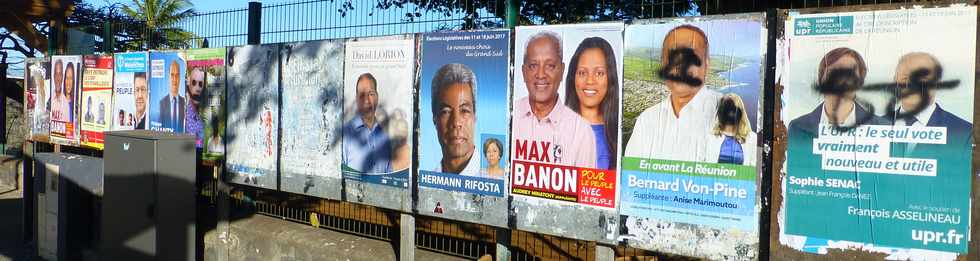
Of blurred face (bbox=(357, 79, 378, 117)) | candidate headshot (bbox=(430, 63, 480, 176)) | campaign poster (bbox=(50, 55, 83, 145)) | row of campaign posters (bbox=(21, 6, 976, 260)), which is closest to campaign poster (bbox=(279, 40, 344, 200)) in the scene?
row of campaign posters (bbox=(21, 6, 976, 260))

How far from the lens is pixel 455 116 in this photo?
5.90m

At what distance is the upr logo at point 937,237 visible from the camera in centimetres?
379

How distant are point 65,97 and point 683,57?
29.6 ft

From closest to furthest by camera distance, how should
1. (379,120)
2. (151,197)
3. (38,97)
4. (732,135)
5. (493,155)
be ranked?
(732,135)
(493,155)
(379,120)
(151,197)
(38,97)

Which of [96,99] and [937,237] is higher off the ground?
[96,99]

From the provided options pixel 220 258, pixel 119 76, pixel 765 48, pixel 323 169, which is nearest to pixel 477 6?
pixel 323 169

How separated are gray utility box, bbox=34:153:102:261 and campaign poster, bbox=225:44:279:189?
178cm

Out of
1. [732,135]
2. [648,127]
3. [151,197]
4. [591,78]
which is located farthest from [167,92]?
[732,135]

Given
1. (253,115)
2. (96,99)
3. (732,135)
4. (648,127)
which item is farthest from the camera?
(96,99)

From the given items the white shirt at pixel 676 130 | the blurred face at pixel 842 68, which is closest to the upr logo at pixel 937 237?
the blurred face at pixel 842 68

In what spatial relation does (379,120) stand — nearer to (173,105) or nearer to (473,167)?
(473,167)

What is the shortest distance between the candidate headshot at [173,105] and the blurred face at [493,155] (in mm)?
4395

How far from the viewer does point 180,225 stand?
7469 mm

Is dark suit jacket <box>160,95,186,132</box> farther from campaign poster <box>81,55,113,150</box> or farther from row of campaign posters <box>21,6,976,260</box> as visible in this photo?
row of campaign posters <box>21,6,976,260</box>
